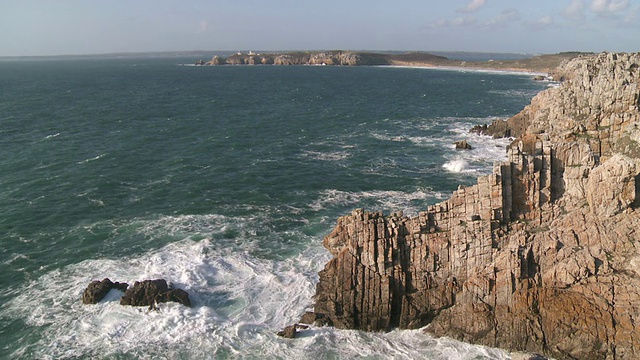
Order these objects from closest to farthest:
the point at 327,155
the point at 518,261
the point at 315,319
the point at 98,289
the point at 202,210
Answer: the point at 518,261 < the point at 315,319 < the point at 98,289 < the point at 202,210 < the point at 327,155

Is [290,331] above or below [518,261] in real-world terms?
below

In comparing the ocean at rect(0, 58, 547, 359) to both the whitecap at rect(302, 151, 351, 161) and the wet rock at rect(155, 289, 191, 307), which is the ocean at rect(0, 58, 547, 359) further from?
the wet rock at rect(155, 289, 191, 307)

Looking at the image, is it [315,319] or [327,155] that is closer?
[315,319]

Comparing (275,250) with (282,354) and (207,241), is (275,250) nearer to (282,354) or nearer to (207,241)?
(207,241)

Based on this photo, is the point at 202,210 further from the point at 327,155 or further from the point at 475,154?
the point at 475,154

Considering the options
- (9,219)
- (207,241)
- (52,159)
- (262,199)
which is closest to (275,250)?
(207,241)

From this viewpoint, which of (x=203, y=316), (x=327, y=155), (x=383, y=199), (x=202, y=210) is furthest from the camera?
(x=327, y=155)

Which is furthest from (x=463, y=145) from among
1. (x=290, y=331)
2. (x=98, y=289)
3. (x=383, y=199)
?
(x=98, y=289)
